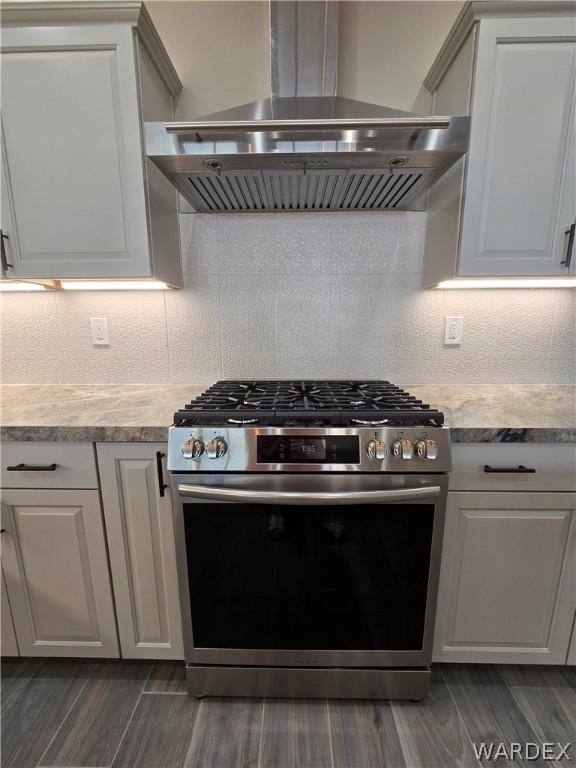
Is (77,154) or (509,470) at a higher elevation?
(77,154)

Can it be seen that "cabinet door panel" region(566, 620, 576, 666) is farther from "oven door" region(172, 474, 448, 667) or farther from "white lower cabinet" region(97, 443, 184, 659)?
"white lower cabinet" region(97, 443, 184, 659)

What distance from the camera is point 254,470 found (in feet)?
3.39

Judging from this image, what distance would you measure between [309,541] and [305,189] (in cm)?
120

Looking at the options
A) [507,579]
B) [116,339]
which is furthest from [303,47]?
[507,579]

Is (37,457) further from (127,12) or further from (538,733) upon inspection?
(538,733)


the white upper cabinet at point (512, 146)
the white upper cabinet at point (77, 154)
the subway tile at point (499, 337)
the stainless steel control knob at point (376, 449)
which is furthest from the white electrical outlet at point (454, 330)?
the white upper cabinet at point (77, 154)

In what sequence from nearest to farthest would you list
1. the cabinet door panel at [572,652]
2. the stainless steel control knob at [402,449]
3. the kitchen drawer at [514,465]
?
the stainless steel control knob at [402,449], the kitchen drawer at [514,465], the cabinet door panel at [572,652]

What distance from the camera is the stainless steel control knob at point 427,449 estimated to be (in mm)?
1012

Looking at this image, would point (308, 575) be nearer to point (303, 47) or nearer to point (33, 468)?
point (33, 468)

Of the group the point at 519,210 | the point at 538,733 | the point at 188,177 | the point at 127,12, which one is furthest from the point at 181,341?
the point at 538,733

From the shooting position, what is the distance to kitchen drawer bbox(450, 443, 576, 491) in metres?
1.11

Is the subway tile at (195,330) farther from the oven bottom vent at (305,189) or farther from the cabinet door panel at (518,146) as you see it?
the cabinet door panel at (518,146)

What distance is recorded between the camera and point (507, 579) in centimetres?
118

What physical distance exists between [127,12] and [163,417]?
125 centimetres
